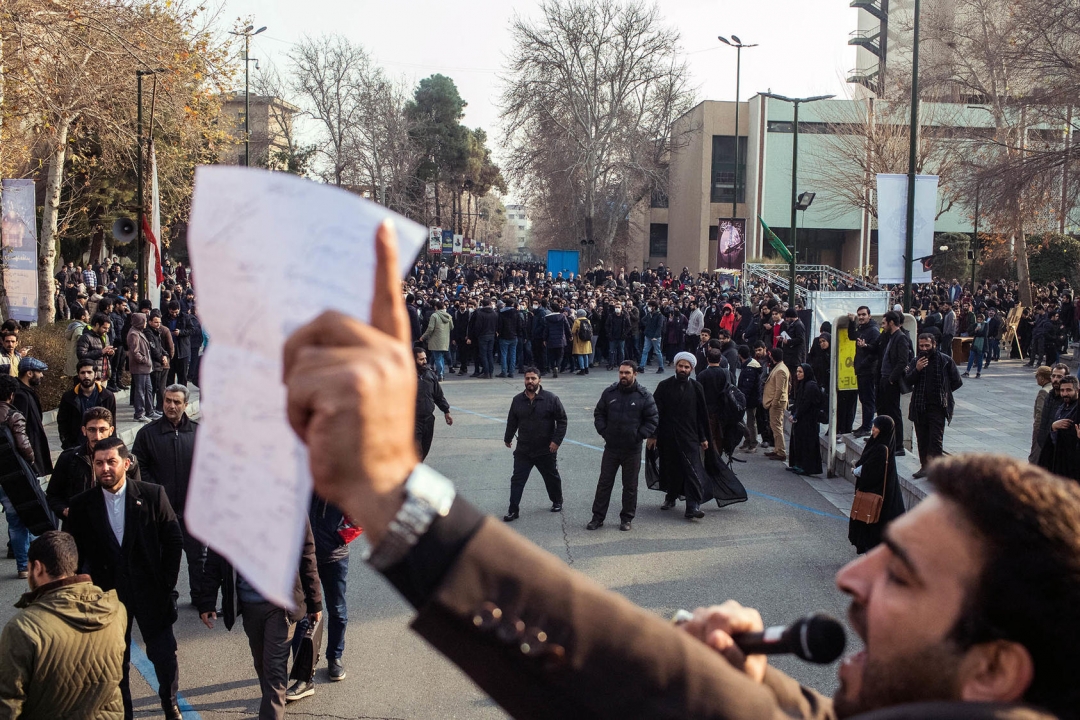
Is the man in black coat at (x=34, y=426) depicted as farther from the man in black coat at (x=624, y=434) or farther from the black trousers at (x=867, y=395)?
the black trousers at (x=867, y=395)

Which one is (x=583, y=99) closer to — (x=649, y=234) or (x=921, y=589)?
(x=649, y=234)

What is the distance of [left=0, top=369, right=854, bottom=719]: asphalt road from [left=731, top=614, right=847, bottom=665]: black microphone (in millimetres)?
4276

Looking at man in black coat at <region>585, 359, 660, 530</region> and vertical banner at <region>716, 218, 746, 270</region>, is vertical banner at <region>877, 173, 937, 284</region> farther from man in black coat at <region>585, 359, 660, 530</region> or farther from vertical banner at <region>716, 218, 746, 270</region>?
vertical banner at <region>716, 218, 746, 270</region>

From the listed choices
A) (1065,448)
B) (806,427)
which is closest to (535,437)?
(806,427)

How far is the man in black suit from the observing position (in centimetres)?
498

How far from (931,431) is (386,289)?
10.7m

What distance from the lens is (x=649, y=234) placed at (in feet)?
210

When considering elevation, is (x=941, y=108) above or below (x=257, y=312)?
above

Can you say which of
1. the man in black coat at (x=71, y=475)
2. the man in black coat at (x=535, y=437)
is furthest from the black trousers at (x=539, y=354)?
the man in black coat at (x=71, y=475)

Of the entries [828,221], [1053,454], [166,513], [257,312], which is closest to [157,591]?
[166,513]

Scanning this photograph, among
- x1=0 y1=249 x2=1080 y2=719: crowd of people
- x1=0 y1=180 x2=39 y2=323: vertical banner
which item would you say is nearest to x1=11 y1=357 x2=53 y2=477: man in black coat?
x1=0 y1=249 x2=1080 y2=719: crowd of people

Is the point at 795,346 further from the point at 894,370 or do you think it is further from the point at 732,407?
the point at 732,407

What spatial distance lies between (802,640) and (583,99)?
1794 inches

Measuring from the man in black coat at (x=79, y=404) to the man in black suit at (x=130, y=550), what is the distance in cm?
429
